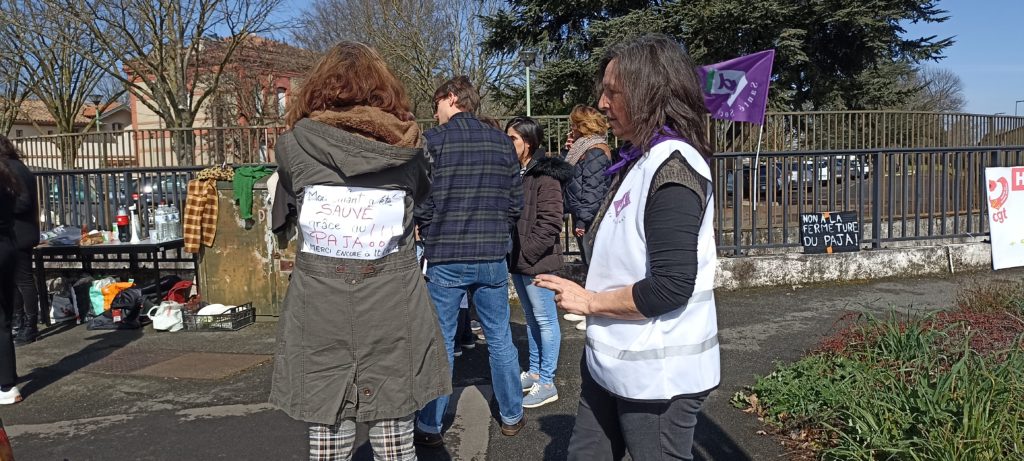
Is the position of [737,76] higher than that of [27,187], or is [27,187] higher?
[737,76]

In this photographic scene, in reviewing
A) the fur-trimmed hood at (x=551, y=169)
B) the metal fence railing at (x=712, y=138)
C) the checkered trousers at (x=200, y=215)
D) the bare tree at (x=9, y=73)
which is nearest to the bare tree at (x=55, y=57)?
the bare tree at (x=9, y=73)

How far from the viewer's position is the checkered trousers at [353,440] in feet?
8.64

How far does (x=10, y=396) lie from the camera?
16.8ft

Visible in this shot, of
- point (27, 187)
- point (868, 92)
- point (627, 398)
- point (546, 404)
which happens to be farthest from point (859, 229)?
point (868, 92)

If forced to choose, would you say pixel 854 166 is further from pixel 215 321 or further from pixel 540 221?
pixel 215 321

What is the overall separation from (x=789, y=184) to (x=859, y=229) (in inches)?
35.9

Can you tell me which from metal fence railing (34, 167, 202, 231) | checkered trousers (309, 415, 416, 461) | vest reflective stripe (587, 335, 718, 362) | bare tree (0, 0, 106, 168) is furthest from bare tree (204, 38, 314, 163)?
vest reflective stripe (587, 335, 718, 362)

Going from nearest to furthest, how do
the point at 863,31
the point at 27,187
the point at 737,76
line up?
the point at 27,187 → the point at 737,76 → the point at 863,31

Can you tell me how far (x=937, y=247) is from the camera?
9.01 metres

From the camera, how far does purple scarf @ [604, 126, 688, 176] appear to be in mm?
2158

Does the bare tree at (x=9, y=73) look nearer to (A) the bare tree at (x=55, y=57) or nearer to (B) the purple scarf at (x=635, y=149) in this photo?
(A) the bare tree at (x=55, y=57)

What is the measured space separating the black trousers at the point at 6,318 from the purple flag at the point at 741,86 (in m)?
7.07

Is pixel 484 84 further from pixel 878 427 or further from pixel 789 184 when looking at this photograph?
pixel 878 427

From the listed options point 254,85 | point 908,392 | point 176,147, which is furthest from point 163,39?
point 908,392
